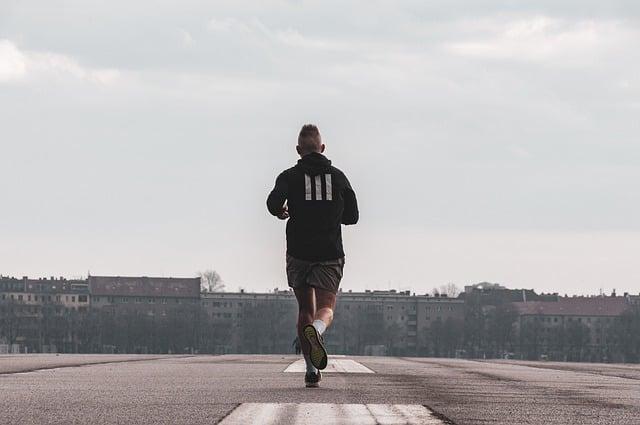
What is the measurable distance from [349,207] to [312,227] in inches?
19.9

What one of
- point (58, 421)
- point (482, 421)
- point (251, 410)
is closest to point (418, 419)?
point (482, 421)

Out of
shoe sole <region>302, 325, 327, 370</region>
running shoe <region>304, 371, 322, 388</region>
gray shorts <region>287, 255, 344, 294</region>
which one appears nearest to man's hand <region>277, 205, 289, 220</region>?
gray shorts <region>287, 255, 344, 294</region>

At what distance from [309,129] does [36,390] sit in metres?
3.21

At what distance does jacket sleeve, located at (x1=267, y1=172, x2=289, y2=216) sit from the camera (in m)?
13.2

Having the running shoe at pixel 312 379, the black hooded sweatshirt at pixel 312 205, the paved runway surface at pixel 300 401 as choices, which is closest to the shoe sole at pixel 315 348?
the paved runway surface at pixel 300 401

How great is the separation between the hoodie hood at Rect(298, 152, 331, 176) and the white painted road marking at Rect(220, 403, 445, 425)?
3.28 metres

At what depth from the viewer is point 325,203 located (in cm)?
1333

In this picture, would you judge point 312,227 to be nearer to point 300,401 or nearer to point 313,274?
point 313,274

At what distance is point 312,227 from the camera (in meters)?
13.2

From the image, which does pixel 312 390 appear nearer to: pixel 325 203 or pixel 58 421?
pixel 325 203

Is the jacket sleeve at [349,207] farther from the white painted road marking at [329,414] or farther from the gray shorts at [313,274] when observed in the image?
the white painted road marking at [329,414]

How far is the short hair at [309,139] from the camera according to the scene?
1341 centimetres

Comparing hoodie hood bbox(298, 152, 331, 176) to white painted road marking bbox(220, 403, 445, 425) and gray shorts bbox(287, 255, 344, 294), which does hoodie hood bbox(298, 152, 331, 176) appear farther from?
white painted road marking bbox(220, 403, 445, 425)

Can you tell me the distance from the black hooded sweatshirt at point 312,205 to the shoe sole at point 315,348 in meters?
0.88
